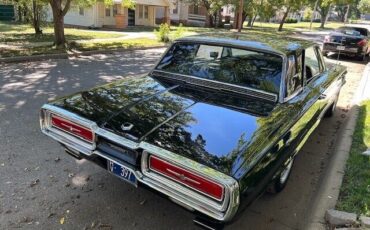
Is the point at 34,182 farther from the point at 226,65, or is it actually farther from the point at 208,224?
the point at 226,65

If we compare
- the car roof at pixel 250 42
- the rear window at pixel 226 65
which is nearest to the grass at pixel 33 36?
the rear window at pixel 226 65

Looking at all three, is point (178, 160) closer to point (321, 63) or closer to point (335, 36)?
point (321, 63)

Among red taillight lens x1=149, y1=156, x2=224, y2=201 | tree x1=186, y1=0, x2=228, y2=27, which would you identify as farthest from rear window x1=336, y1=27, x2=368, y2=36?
tree x1=186, y1=0, x2=228, y2=27

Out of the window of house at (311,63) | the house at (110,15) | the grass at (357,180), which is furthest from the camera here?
the house at (110,15)

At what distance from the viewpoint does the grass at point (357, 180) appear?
3.55 m

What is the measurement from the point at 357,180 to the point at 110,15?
29322mm

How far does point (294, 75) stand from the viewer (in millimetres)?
3928

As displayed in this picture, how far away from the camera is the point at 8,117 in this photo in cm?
570

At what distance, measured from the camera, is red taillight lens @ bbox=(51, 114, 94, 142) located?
10.2 ft

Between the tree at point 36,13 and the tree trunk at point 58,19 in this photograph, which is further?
the tree at point 36,13

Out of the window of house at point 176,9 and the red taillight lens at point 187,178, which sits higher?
the window of house at point 176,9

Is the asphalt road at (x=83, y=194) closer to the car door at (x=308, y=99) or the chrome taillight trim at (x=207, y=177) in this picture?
the chrome taillight trim at (x=207, y=177)

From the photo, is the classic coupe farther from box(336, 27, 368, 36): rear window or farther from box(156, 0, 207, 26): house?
box(156, 0, 207, 26): house

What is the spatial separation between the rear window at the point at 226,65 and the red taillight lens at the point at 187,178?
1.54 metres
